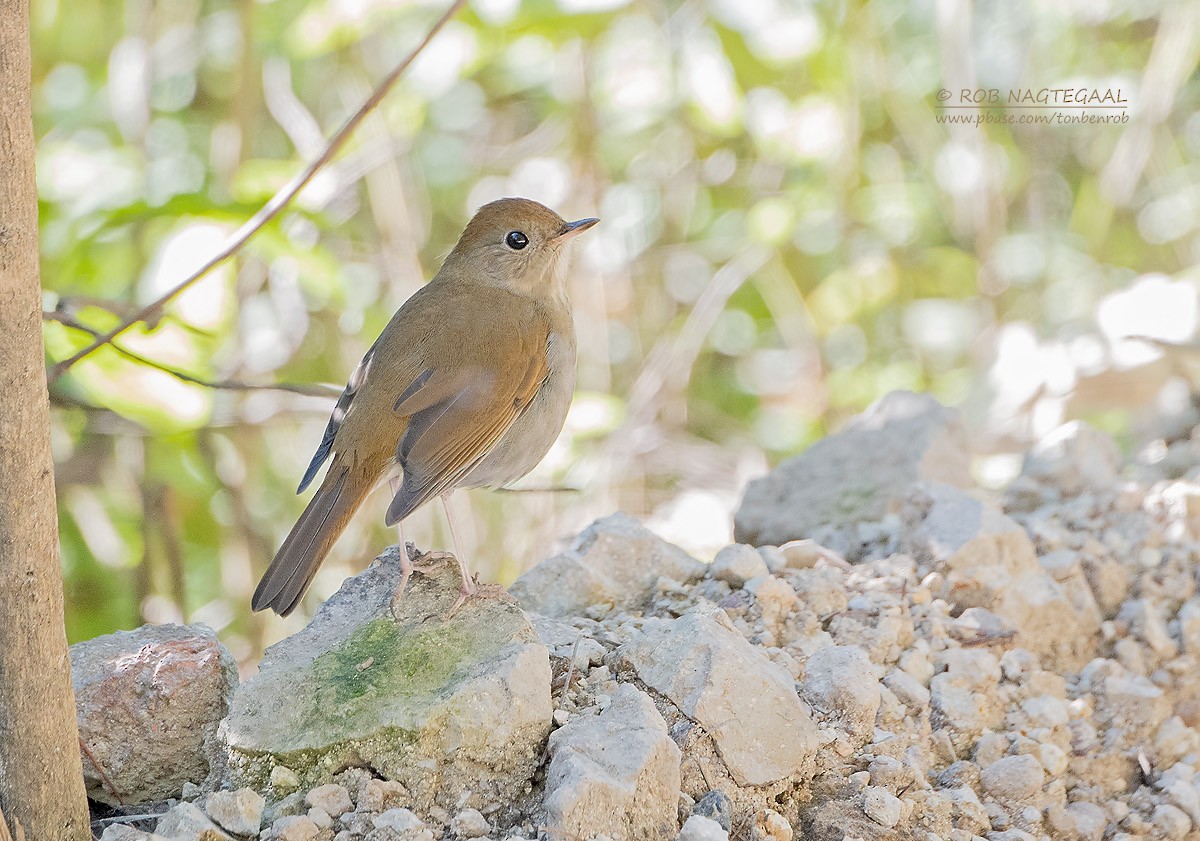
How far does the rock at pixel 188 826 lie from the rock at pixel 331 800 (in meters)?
0.14

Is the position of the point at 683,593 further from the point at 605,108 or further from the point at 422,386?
the point at 605,108

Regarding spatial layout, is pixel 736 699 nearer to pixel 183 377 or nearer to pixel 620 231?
pixel 183 377

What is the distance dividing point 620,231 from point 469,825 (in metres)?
4.58

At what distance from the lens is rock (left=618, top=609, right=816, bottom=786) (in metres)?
2.35

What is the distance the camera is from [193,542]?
18.0 feet

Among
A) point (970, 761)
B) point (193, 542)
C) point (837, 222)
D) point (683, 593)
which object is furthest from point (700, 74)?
point (970, 761)

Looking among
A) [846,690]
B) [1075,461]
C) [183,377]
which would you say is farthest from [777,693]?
[1075,461]

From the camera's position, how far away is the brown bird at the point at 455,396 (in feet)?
9.36

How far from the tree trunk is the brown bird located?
0.65 meters

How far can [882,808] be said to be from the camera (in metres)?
2.33

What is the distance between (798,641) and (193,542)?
3.42 meters

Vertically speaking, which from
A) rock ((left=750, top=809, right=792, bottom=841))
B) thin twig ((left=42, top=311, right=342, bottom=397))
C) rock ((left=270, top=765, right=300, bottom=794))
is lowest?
rock ((left=750, top=809, right=792, bottom=841))

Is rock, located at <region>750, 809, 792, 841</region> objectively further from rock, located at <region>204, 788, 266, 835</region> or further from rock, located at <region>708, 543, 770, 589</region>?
rock, located at <region>204, 788, 266, 835</region>

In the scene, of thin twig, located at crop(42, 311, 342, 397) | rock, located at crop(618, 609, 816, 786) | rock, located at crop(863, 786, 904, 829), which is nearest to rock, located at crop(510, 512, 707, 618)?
rock, located at crop(618, 609, 816, 786)
